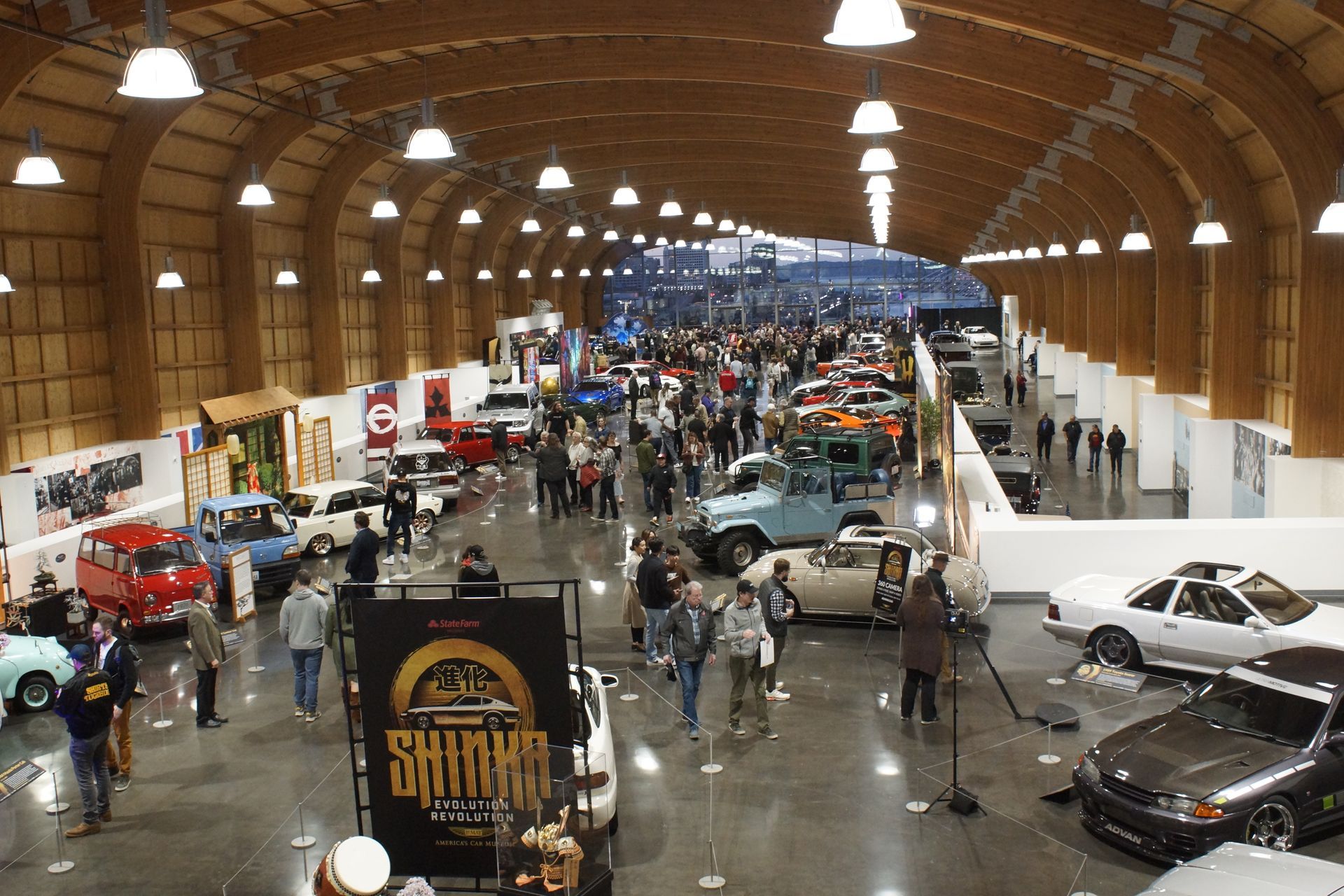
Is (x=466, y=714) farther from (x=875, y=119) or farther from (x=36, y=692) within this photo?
(x=36, y=692)

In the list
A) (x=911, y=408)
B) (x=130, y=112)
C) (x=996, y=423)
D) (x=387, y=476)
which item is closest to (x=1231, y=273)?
(x=996, y=423)

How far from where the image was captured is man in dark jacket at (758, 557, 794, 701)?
12.5 meters

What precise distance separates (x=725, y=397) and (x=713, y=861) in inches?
1086

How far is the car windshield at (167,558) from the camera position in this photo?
15922mm

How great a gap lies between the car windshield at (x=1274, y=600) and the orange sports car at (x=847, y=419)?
16.2 meters

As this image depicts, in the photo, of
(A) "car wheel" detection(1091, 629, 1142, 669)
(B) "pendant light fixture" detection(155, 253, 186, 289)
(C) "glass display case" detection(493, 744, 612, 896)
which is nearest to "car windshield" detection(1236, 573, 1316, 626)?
(A) "car wheel" detection(1091, 629, 1142, 669)

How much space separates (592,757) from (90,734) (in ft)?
13.8

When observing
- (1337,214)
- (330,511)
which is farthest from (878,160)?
(330,511)

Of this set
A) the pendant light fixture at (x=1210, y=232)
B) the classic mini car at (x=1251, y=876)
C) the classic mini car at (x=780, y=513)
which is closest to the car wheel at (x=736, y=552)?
the classic mini car at (x=780, y=513)

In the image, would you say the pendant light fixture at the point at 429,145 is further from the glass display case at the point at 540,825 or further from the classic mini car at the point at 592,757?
the glass display case at the point at 540,825

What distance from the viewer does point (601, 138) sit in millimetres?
28484

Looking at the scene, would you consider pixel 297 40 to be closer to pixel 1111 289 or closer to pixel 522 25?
pixel 522 25

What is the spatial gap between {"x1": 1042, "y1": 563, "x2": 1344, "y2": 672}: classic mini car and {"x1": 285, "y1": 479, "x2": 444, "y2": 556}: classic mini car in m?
11.7

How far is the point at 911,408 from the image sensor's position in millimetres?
32219
